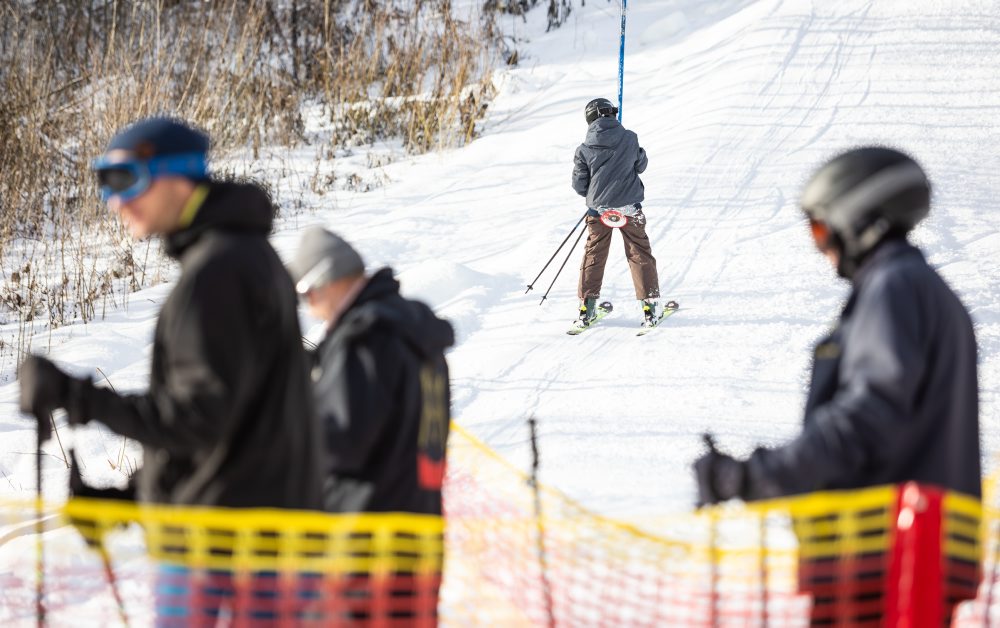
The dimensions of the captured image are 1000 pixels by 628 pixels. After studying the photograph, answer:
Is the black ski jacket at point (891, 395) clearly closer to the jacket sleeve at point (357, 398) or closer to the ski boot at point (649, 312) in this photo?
the jacket sleeve at point (357, 398)

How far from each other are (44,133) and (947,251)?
28.2 feet

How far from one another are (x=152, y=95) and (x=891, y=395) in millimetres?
9188

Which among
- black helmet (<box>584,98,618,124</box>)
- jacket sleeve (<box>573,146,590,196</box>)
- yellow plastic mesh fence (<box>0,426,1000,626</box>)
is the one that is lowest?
yellow plastic mesh fence (<box>0,426,1000,626</box>)

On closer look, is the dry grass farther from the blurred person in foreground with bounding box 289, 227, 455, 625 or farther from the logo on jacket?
the logo on jacket

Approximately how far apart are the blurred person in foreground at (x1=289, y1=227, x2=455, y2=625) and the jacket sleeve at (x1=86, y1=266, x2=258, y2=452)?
42cm

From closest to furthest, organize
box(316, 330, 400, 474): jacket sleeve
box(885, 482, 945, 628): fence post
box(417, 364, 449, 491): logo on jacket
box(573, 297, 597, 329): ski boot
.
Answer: box(885, 482, 945, 628): fence post
box(316, 330, 400, 474): jacket sleeve
box(417, 364, 449, 491): logo on jacket
box(573, 297, 597, 329): ski boot

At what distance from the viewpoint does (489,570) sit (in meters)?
3.37

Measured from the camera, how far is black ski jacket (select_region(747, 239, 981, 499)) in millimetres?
1835

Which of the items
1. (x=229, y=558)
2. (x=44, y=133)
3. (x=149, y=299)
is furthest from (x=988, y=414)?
(x=44, y=133)

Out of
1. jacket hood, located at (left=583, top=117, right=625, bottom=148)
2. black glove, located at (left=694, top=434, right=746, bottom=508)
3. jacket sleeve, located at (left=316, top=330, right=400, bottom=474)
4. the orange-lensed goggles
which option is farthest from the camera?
jacket hood, located at (left=583, top=117, right=625, bottom=148)

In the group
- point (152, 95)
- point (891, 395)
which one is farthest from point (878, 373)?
point (152, 95)

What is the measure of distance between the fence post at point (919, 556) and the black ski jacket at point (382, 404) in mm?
1132

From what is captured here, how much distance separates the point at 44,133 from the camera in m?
9.48

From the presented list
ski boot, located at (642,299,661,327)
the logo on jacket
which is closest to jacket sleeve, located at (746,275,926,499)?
the logo on jacket
